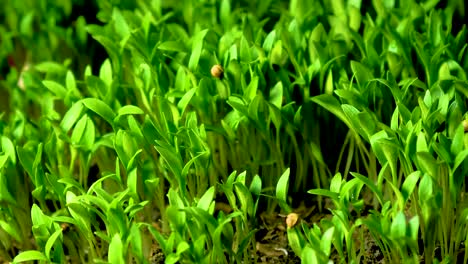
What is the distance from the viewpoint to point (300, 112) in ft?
5.41

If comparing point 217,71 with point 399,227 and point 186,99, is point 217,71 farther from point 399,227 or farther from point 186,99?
point 399,227

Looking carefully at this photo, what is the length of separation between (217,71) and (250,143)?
0.60ft

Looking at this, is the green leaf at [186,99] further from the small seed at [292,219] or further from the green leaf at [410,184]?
the green leaf at [410,184]

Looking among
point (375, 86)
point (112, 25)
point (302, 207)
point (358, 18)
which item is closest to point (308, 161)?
point (302, 207)

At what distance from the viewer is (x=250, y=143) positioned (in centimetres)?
166

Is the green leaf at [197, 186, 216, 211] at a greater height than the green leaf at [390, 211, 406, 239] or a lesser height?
greater

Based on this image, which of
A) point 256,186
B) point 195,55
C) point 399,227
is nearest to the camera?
point 399,227

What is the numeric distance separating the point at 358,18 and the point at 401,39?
19 centimetres

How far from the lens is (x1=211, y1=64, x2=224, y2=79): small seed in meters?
1.59

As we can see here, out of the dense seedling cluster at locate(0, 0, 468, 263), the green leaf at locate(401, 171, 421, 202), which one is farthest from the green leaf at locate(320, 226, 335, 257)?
the green leaf at locate(401, 171, 421, 202)

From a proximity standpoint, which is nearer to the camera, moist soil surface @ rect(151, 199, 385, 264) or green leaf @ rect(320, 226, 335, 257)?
green leaf @ rect(320, 226, 335, 257)

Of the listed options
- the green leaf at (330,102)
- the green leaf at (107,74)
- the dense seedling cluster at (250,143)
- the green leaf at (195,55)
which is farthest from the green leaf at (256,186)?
the green leaf at (107,74)

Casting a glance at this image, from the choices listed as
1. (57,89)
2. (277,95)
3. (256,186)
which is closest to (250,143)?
(277,95)

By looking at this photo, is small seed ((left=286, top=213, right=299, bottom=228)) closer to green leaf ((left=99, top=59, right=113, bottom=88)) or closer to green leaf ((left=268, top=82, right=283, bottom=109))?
green leaf ((left=268, top=82, right=283, bottom=109))
